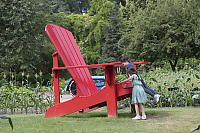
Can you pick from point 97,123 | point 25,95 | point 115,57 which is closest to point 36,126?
point 97,123

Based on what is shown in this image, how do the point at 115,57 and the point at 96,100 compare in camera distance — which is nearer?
the point at 96,100

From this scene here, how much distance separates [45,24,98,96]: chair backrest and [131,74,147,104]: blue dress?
0.98m

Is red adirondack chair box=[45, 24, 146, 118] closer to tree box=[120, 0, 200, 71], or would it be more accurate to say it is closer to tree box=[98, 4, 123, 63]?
tree box=[120, 0, 200, 71]

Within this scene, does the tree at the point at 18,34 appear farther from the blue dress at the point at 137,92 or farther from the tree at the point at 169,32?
the blue dress at the point at 137,92

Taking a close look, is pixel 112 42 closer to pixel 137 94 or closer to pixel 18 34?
pixel 18 34

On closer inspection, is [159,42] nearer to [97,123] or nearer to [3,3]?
[3,3]

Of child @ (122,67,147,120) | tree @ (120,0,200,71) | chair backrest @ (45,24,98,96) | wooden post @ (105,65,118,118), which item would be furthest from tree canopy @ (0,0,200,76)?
wooden post @ (105,65,118,118)

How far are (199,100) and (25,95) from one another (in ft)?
13.7

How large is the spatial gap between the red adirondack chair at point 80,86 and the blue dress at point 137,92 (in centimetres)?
11

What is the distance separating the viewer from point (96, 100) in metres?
4.89

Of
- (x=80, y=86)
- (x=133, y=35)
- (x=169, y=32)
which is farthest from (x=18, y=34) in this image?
(x=80, y=86)

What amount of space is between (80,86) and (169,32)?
10.7m

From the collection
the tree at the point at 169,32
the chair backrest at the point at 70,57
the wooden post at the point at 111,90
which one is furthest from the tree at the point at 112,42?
the wooden post at the point at 111,90

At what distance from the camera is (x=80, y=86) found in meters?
5.32
